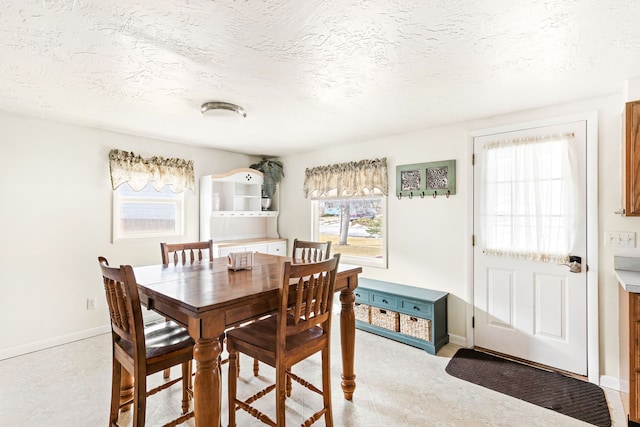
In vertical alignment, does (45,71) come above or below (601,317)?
above

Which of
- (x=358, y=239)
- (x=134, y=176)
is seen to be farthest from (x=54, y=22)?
(x=358, y=239)

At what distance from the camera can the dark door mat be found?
6.92ft

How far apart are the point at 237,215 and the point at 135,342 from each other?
9.74ft

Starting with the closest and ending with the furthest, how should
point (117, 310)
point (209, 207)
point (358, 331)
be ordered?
1. point (117, 310)
2. point (358, 331)
3. point (209, 207)

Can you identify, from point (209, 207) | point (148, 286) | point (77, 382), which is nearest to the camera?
point (148, 286)

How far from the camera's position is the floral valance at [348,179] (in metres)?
3.78

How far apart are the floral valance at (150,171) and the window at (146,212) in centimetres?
11

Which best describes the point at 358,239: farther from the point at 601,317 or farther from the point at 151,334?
the point at 151,334

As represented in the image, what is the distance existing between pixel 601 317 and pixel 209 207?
421 cm

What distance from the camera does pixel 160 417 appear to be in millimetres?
2025

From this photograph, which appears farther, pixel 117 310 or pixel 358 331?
pixel 358 331

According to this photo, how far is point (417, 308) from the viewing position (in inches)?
122

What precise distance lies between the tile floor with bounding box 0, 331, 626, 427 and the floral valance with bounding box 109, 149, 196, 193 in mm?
1861

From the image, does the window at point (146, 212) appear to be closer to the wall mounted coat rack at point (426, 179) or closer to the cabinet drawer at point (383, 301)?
the cabinet drawer at point (383, 301)
